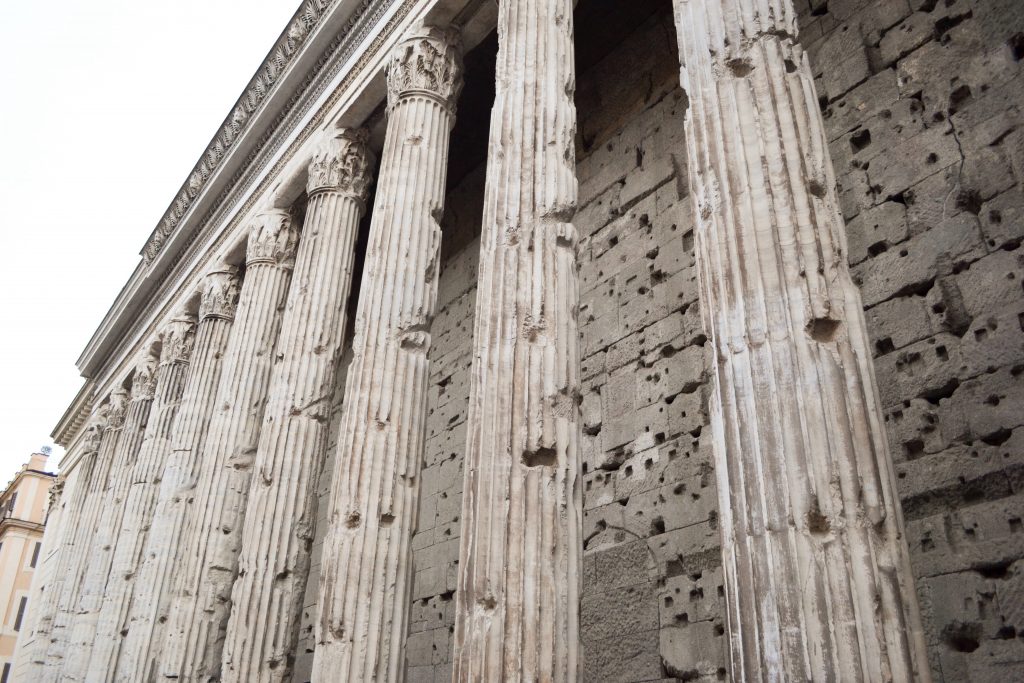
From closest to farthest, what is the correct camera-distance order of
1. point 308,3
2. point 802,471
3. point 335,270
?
point 802,471 → point 335,270 → point 308,3

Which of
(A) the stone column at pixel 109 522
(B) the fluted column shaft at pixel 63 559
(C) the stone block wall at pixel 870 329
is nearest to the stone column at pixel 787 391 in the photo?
(C) the stone block wall at pixel 870 329

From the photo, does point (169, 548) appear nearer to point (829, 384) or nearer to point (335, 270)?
point (335, 270)

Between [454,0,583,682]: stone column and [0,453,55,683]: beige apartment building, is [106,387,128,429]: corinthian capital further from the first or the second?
[0,453,55,683]: beige apartment building

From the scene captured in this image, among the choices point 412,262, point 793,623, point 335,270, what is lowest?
point 793,623

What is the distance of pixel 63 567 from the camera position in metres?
15.3

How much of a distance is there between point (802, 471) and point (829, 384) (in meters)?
0.36

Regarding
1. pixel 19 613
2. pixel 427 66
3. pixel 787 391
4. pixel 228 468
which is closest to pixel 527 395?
pixel 787 391

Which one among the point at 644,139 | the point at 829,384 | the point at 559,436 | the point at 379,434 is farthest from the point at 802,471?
the point at 644,139

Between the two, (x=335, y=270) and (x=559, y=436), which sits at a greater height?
(x=335, y=270)

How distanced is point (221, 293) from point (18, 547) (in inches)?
1152

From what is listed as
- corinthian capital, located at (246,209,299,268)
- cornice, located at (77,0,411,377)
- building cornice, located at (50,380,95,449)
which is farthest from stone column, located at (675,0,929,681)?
building cornice, located at (50,380,95,449)

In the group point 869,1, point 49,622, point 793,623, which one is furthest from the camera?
point 49,622

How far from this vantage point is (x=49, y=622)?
17.0 metres

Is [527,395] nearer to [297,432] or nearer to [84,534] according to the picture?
[297,432]
